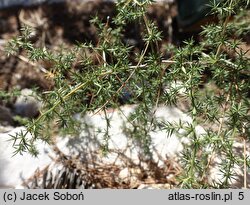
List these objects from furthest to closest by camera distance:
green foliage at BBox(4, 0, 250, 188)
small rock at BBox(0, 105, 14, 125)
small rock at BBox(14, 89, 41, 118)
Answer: small rock at BBox(14, 89, 41, 118) < small rock at BBox(0, 105, 14, 125) < green foliage at BBox(4, 0, 250, 188)

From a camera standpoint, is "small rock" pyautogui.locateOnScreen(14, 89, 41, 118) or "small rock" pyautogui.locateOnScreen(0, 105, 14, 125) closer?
"small rock" pyautogui.locateOnScreen(0, 105, 14, 125)

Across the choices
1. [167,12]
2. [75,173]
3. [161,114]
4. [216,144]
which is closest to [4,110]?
[75,173]

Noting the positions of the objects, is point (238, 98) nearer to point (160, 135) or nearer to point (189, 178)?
point (189, 178)

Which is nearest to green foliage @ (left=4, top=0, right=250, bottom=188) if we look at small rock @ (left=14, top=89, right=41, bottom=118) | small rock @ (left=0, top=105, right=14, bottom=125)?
small rock @ (left=0, top=105, right=14, bottom=125)

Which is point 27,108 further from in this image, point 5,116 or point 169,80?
point 169,80

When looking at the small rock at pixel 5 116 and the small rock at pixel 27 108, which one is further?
the small rock at pixel 27 108

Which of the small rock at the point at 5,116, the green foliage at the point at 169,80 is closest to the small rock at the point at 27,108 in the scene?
the small rock at the point at 5,116

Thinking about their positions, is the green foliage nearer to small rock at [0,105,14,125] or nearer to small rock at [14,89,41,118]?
small rock at [0,105,14,125]

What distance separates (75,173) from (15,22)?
2.46 meters

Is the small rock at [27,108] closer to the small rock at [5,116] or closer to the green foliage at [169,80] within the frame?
the small rock at [5,116]

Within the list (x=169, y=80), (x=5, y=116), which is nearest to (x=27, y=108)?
(x=5, y=116)

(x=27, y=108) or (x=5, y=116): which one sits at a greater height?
(x=27, y=108)

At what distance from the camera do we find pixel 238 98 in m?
2.37

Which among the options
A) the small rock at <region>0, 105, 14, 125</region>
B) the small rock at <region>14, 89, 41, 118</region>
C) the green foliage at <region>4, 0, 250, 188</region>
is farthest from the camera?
the small rock at <region>14, 89, 41, 118</region>
